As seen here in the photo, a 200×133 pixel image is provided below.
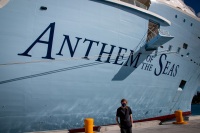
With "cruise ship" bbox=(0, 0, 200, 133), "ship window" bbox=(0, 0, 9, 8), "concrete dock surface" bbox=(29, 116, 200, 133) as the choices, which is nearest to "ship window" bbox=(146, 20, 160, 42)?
"cruise ship" bbox=(0, 0, 200, 133)

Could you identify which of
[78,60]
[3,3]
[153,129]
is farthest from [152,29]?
[3,3]

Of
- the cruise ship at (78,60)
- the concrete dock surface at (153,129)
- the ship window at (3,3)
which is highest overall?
the ship window at (3,3)

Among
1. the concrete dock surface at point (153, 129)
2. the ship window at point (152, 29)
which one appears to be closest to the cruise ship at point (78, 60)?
the ship window at point (152, 29)

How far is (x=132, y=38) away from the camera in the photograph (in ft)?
33.4

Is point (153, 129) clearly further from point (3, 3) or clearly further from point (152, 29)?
point (3, 3)

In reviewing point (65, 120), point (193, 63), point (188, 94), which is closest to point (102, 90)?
point (65, 120)

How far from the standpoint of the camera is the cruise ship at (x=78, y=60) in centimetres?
754

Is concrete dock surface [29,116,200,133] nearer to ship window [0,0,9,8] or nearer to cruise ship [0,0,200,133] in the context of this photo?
cruise ship [0,0,200,133]

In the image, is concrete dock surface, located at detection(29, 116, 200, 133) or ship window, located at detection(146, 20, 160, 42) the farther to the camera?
ship window, located at detection(146, 20, 160, 42)

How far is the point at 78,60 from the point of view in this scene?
8.65 metres

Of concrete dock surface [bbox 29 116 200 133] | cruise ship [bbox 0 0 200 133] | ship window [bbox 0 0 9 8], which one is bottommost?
concrete dock surface [bbox 29 116 200 133]

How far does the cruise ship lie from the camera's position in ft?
24.7

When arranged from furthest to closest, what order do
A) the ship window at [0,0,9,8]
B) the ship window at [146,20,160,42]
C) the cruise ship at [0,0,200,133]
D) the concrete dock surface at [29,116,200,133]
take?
the ship window at [146,20,160,42] → the concrete dock surface at [29,116,200,133] → the cruise ship at [0,0,200,133] → the ship window at [0,0,9,8]

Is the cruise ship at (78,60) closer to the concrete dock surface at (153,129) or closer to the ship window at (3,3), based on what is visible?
the ship window at (3,3)
